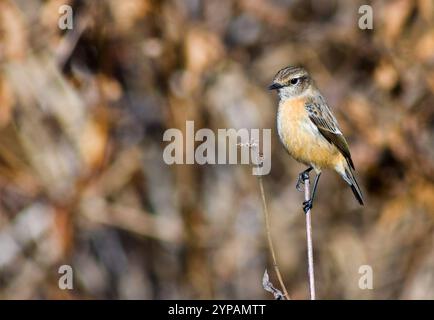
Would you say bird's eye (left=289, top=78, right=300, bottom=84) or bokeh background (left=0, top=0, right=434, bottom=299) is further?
bokeh background (left=0, top=0, right=434, bottom=299)

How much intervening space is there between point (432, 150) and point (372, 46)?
1.32 m

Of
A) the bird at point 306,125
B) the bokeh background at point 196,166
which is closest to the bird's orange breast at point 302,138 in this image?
the bird at point 306,125

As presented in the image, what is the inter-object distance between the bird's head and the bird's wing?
0.15 metres

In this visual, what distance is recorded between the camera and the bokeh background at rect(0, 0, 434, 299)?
26.9 ft

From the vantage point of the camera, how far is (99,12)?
785cm

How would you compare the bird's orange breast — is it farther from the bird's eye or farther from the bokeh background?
the bokeh background

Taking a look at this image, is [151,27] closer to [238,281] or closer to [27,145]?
[27,145]

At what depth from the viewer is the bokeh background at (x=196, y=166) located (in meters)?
8.20

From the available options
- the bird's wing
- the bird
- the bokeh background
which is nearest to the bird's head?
the bird

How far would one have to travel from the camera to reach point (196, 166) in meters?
9.14

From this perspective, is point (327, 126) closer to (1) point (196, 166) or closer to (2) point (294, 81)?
(2) point (294, 81)

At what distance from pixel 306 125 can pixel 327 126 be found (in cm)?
17

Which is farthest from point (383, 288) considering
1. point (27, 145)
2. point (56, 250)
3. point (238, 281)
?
point (27, 145)

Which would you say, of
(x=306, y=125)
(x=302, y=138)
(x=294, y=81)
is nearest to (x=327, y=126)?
(x=306, y=125)
